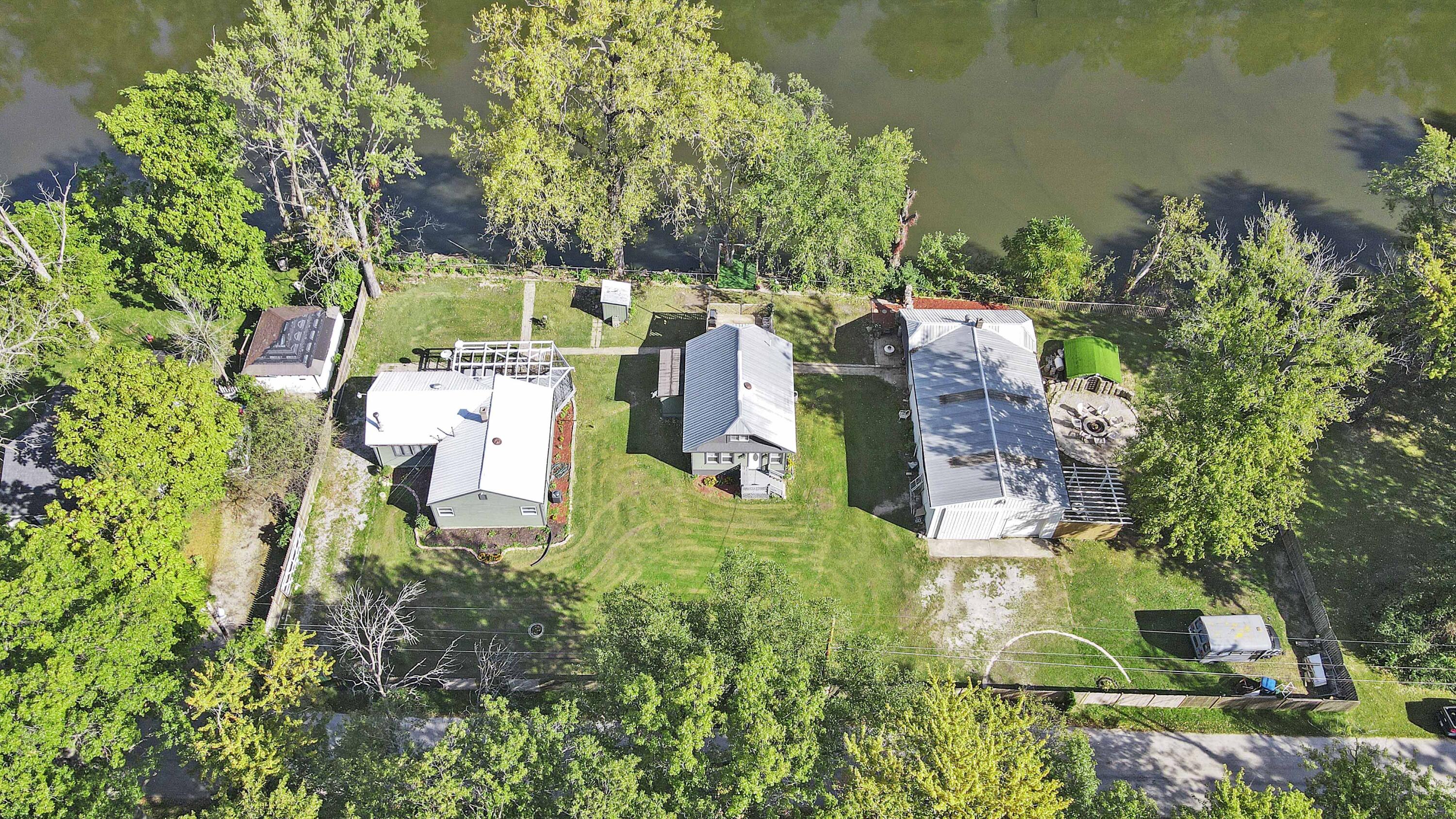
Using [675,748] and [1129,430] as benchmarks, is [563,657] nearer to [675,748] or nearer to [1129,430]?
[675,748]

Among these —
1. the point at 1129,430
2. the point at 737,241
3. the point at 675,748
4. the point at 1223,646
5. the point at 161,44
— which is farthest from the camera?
the point at 161,44

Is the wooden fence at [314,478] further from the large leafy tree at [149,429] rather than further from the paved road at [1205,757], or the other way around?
the paved road at [1205,757]

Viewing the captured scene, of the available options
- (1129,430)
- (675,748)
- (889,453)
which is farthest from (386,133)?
(1129,430)

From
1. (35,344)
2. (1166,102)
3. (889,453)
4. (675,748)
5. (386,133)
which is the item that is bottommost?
(675,748)

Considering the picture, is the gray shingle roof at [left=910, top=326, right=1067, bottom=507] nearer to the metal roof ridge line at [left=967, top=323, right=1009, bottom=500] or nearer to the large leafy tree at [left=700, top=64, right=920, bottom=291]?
the metal roof ridge line at [left=967, top=323, right=1009, bottom=500]

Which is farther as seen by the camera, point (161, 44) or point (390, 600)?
point (161, 44)

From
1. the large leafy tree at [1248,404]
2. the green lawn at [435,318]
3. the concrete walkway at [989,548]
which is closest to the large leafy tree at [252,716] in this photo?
the green lawn at [435,318]

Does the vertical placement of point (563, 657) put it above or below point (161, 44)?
below
